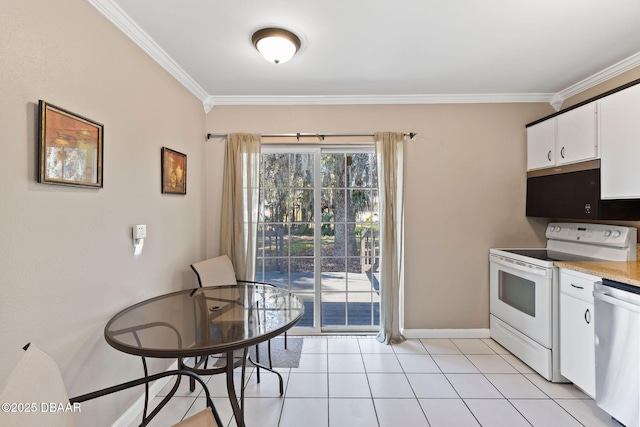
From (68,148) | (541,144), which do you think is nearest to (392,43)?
(541,144)

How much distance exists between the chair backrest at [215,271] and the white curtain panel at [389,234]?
1520 millimetres

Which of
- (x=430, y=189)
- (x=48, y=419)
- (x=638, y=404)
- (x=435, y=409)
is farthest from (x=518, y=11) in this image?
(x=48, y=419)

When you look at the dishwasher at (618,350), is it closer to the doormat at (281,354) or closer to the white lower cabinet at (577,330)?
the white lower cabinet at (577,330)

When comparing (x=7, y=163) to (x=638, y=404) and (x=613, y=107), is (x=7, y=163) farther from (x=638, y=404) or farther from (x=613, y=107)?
(x=613, y=107)

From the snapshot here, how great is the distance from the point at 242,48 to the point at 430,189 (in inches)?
87.1

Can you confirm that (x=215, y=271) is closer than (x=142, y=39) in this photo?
No

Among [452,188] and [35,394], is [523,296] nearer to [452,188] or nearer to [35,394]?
[452,188]

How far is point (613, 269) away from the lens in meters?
1.99

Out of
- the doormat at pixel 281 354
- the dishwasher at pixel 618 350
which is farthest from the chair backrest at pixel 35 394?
the dishwasher at pixel 618 350

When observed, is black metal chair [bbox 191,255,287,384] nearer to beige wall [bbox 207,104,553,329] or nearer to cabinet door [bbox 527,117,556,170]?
beige wall [bbox 207,104,553,329]

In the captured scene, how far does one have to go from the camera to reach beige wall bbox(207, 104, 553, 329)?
306 cm

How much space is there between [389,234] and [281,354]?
1.58 meters

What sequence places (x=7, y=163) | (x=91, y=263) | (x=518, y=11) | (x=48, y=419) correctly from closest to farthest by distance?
(x=48, y=419) < (x=7, y=163) < (x=91, y=263) < (x=518, y=11)

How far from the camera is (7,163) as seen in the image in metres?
1.17
